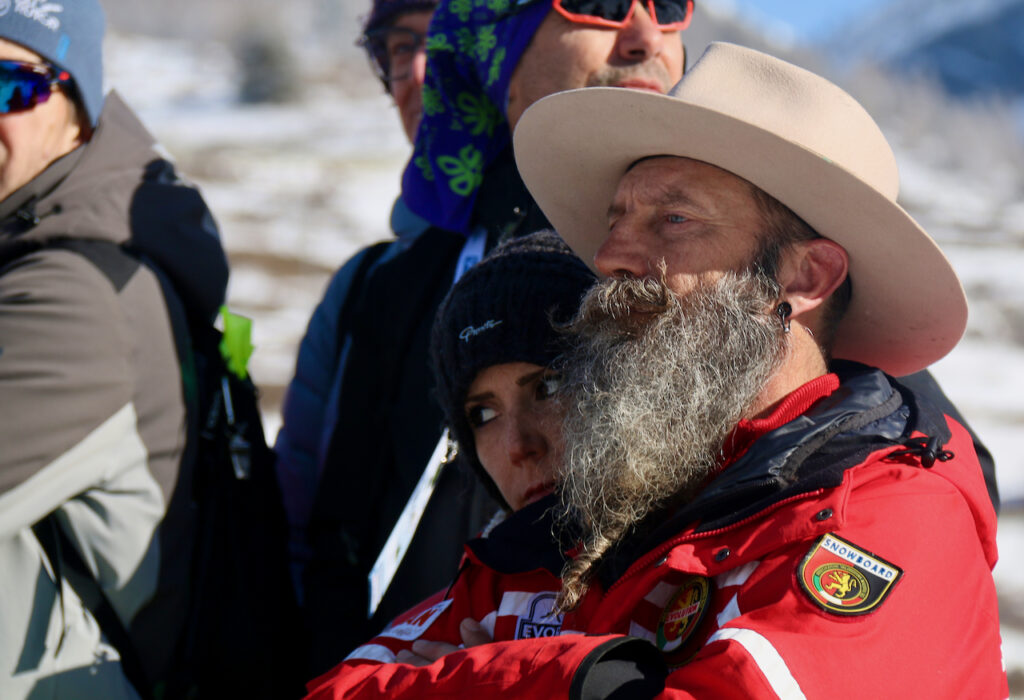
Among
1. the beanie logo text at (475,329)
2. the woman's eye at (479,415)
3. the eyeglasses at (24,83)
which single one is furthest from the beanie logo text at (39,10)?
the woman's eye at (479,415)

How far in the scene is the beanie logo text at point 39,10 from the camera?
231 cm

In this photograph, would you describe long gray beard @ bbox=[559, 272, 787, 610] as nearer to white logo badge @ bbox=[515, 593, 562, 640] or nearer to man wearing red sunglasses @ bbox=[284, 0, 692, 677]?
white logo badge @ bbox=[515, 593, 562, 640]

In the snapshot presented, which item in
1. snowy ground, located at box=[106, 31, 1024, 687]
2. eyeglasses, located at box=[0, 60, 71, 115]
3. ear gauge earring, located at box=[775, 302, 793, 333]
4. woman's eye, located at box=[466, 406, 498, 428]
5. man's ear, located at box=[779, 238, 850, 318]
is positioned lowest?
snowy ground, located at box=[106, 31, 1024, 687]

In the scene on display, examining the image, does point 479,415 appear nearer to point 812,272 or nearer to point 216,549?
point 812,272

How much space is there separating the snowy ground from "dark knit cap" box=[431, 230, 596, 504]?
3019mm

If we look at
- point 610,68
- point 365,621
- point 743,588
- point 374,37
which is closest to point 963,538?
point 743,588

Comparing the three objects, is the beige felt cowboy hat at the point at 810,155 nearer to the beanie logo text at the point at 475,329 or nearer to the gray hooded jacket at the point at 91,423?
the beanie logo text at the point at 475,329

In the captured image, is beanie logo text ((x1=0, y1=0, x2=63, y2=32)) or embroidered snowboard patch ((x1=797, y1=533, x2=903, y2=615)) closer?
embroidered snowboard patch ((x1=797, y1=533, x2=903, y2=615))

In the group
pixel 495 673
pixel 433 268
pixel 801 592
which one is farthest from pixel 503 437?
pixel 433 268

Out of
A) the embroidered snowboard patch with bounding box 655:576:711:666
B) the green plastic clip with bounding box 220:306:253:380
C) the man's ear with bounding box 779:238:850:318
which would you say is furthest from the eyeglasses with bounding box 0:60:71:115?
the embroidered snowboard patch with bounding box 655:576:711:666

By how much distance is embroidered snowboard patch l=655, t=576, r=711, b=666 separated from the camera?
4.79ft

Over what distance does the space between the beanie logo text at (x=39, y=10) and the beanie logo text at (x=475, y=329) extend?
1361 millimetres

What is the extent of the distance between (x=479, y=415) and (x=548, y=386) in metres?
0.18

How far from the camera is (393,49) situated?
133 inches
